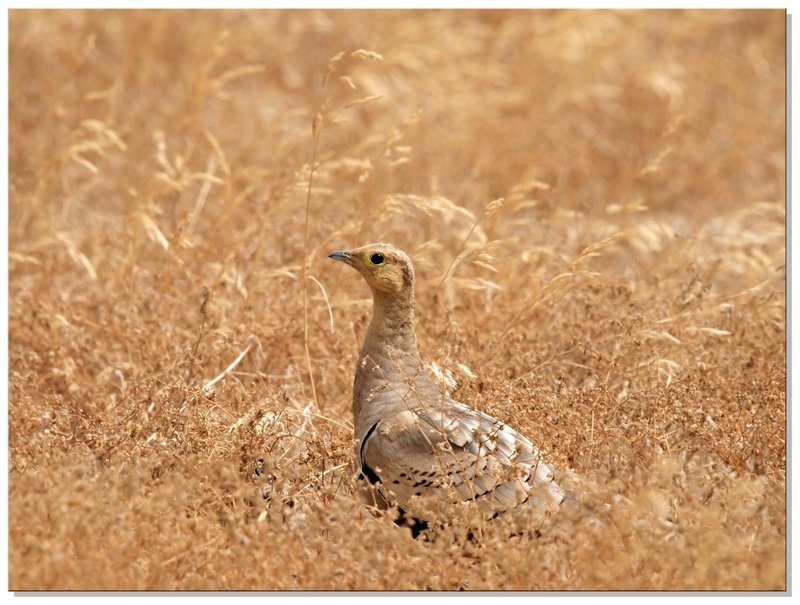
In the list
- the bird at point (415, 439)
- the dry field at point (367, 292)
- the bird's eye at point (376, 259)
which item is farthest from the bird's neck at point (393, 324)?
the dry field at point (367, 292)

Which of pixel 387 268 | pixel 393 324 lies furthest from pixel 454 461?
pixel 387 268

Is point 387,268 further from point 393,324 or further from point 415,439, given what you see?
point 415,439

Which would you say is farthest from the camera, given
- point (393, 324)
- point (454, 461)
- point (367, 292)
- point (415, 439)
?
point (367, 292)

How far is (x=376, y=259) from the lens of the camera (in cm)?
405

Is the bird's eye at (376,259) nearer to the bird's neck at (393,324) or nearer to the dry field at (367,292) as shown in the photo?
the bird's neck at (393,324)

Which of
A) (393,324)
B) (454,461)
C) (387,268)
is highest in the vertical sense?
(387,268)

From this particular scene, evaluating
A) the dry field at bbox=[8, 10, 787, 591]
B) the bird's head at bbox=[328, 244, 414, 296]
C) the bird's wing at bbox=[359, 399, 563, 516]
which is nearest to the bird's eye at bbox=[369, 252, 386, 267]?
the bird's head at bbox=[328, 244, 414, 296]

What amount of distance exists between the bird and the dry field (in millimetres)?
136

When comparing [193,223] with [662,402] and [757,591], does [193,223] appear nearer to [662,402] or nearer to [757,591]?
[662,402]

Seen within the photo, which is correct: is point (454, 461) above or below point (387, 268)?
below

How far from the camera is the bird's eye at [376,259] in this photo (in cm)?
404

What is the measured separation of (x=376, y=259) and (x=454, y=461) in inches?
35.5

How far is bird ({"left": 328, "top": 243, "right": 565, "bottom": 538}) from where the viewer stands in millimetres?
3428

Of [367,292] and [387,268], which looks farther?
[367,292]
